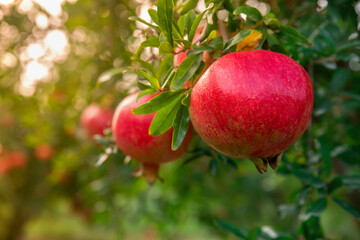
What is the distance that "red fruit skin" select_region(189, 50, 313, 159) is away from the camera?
529 mm

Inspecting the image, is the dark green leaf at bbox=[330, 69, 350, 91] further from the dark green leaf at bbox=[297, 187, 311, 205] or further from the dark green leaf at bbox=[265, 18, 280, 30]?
the dark green leaf at bbox=[265, 18, 280, 30]

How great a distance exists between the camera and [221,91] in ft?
1.77

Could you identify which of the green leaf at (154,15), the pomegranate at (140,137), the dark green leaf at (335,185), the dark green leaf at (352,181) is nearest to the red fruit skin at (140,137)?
the pomegranate at (140,137)

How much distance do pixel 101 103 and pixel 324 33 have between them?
125 cm

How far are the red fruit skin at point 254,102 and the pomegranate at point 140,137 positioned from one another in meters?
0.21

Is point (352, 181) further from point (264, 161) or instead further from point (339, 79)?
point (264, 161)

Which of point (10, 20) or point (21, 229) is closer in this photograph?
point (10, 20)

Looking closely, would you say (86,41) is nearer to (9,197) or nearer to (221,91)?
(221,91)

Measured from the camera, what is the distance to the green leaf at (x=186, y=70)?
61 centimetres

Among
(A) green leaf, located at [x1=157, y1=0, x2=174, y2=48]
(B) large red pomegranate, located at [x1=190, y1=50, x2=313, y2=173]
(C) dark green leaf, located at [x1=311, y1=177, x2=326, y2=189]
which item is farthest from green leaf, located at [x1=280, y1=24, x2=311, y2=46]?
(C) dark green leaf, located at [x1=311, y1=177, x2=326, y2=189]

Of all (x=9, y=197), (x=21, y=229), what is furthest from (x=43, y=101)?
(x=21, y=229)

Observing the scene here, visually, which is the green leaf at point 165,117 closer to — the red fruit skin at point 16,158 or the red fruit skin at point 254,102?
the red fruit skin at point 254,102

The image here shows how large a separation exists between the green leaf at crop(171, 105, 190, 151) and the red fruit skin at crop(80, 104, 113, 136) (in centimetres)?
106

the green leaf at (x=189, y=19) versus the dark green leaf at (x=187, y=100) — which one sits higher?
the green leaf at (x=189, y=19)
